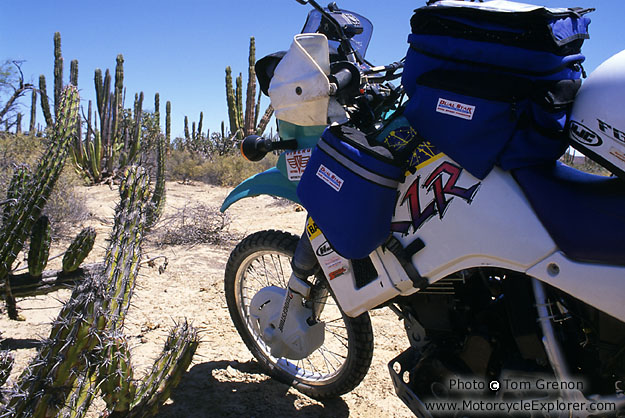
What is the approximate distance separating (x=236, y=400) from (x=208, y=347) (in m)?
0.59

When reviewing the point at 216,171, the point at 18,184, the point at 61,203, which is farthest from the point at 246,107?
the point at 18,184

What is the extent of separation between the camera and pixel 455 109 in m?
1.47

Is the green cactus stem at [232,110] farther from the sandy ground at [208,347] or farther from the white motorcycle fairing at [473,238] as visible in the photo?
the white motorcycle fairing at [473,238]

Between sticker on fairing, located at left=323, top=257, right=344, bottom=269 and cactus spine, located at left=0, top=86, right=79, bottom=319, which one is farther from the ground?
sticker on fairing, located at left=323, top=257, right=344, bottom=269

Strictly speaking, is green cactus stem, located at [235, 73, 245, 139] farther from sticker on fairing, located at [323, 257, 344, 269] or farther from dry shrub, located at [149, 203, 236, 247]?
sticker on fairing, located at [323, 257, 344, 269]

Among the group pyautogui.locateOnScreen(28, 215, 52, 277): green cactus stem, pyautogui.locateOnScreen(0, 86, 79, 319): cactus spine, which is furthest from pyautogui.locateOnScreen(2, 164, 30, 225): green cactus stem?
pyautogui.locateOnScreen(28, 215, 52, 277): green cactus stem

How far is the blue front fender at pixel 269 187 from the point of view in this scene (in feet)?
7.66

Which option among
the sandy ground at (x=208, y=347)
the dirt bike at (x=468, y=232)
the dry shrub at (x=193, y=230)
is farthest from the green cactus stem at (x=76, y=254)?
the dry shrub at (x=193, y=230)

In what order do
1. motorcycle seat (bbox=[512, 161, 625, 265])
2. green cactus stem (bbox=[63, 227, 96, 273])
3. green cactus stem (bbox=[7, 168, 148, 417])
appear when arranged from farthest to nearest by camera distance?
green cactus stem (bbox=[63, 227, 96, 273]), green cactus stem (bbox=[7, 168, 148, 417]), motorcycle seat (bbox=[512, 161, 625, 265])

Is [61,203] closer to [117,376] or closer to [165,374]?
[165,374]

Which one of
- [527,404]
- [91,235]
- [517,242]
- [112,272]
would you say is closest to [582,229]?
[517,242]

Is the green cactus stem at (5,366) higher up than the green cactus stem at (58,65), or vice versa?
the green cactus stem at (5,366)

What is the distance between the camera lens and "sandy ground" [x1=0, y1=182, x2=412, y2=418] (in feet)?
7.70

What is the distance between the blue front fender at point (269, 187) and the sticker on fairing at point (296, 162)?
104 mm
